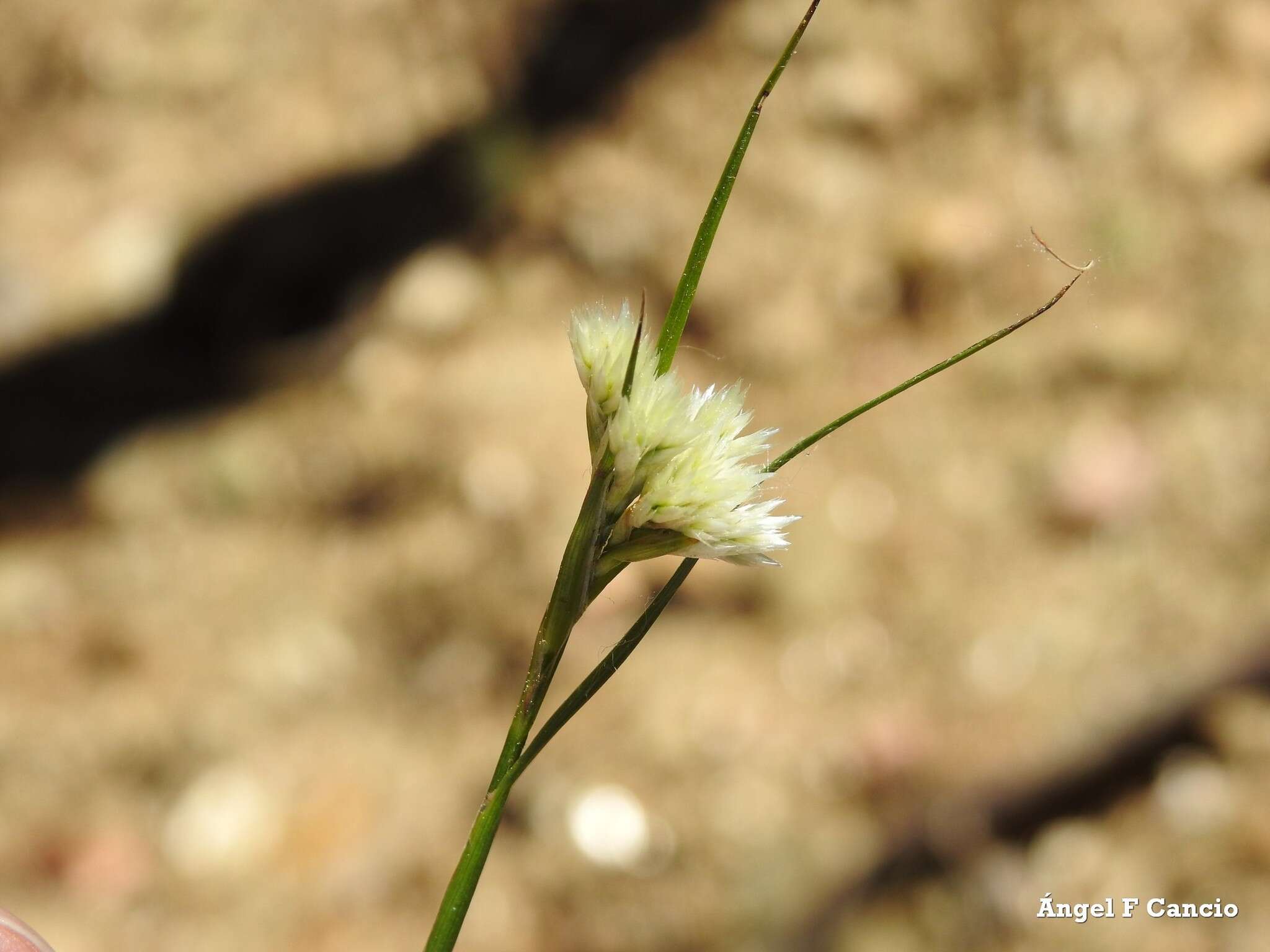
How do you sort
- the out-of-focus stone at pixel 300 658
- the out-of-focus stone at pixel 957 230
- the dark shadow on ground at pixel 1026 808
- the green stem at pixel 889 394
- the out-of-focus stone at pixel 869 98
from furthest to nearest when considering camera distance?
the out-of-focus stone at pixel 869 98 < the out-of-focus stone at pixel 957 230 < the out-of-focus stone at pixel 300 658 < the dark shadow on ground at pixel 1026 808 < the green stem at pixel 889 394

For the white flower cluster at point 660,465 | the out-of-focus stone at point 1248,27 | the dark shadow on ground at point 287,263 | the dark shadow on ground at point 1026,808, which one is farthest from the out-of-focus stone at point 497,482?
the out-of-focus stone at point 1248,27

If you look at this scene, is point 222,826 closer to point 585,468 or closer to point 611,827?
point 611,827

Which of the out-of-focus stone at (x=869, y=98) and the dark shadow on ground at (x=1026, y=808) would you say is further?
the out-of-focus stone at (x=869, y=98)

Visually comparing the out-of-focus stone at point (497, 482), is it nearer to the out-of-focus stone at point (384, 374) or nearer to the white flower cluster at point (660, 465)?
the out-of-focus stone at point (384, 374)

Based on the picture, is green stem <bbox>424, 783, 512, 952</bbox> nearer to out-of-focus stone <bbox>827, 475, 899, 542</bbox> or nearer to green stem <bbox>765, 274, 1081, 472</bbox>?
green stem <bbox>765, 274, 1081, 472</bbox>

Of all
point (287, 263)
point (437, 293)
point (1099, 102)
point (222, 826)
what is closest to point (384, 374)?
point (437, 293)

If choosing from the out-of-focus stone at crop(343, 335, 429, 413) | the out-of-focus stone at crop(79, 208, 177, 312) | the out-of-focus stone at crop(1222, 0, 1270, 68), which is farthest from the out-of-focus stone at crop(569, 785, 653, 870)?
the out-of-focus stone at crop(1222, 0, 1270, 68)

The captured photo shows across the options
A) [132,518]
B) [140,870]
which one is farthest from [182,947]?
[132,518]
